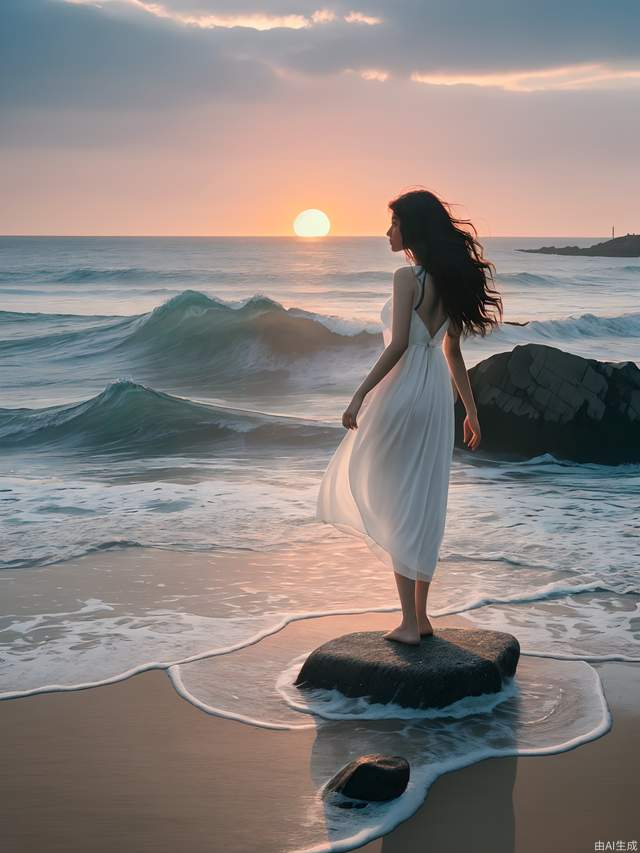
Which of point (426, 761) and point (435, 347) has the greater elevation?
point (435, 347)

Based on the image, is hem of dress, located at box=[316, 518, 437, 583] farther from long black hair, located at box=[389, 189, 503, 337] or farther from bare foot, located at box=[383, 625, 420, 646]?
long black hair, located at box=[389, 189, 503, 337]

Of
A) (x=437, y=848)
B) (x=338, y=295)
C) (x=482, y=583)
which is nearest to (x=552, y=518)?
(x=482, y=583)

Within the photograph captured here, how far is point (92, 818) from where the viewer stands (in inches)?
133

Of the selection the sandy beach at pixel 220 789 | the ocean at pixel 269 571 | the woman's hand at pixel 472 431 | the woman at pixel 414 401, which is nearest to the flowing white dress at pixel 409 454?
the woman at pixel 414 401

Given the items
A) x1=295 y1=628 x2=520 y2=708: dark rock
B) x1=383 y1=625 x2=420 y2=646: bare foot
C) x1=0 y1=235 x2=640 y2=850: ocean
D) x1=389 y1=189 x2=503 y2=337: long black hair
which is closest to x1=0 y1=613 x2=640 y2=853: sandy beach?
x1=0 y1=235 x2=640 y2=850: ocean

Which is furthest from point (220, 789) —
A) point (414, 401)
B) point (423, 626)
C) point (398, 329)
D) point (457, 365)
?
point (457, 365)

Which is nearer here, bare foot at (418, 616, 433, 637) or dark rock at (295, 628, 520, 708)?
dark rock at (295, 628, 520, 708)

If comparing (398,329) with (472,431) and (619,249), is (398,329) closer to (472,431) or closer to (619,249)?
(472,431)

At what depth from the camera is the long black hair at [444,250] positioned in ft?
14.4

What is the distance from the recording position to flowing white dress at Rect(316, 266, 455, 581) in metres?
4.46

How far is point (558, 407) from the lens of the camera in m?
10.9

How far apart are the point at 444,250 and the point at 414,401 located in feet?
2.07

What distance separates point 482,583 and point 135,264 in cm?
7187

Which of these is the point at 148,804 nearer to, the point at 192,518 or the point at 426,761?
the point at 426,761
